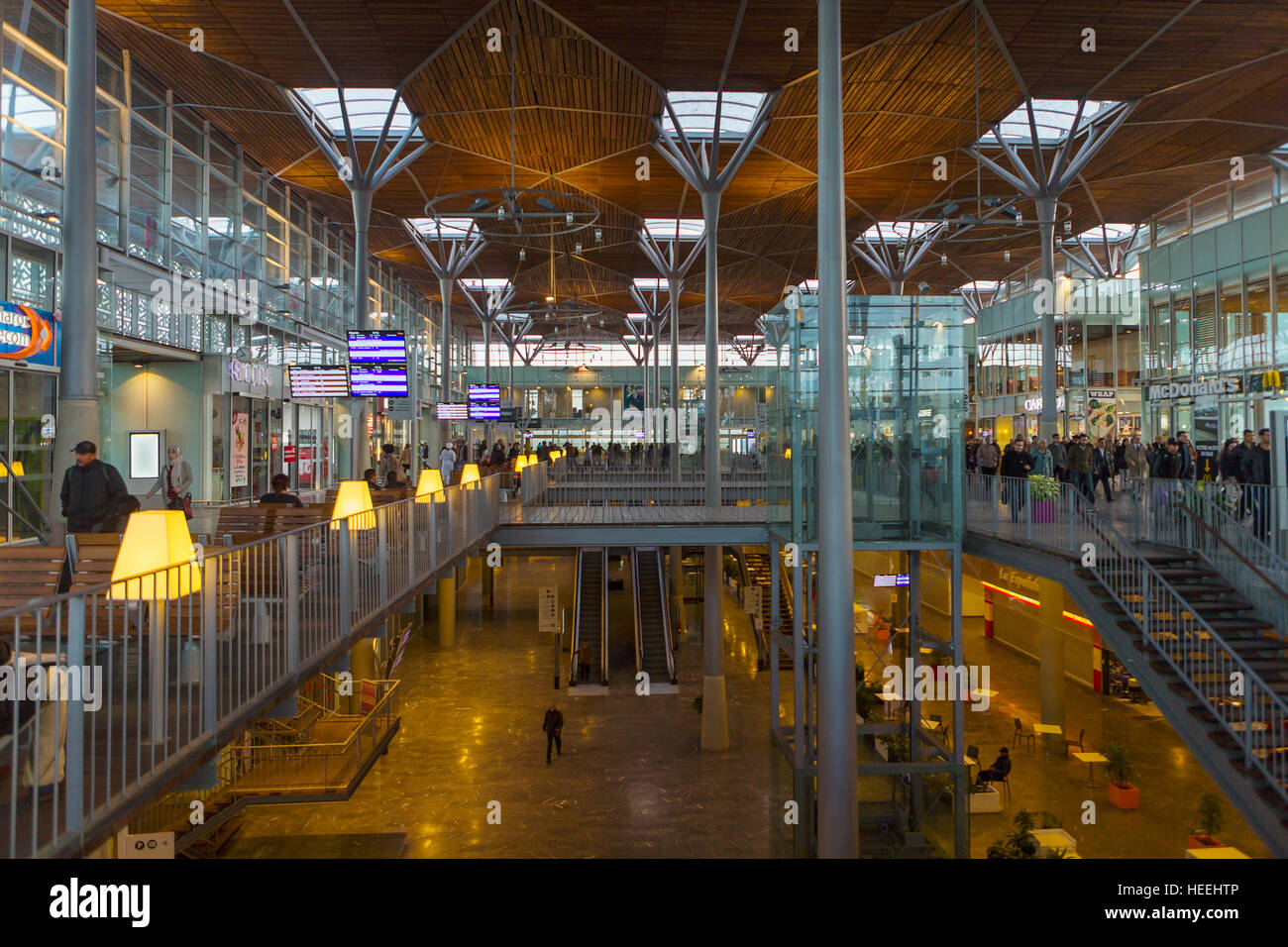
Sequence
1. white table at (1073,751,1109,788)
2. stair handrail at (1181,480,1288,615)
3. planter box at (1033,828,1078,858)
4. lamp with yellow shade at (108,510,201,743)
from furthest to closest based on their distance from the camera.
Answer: white table at (1073,751,1109,788) < planter box at (1033,828,1078,858) < stair handrail at (1181,480,1288,615) < lamp with yellow shade at (108,510,201,743)

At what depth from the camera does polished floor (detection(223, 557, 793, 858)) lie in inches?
569

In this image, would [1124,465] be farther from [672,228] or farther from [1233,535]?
[672,228]

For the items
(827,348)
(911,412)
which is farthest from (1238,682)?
(911,412)

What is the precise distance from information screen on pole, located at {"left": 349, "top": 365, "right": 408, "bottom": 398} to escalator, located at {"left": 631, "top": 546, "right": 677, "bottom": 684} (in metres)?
11.1

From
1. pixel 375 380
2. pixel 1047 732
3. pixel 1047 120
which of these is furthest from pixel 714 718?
pixel 1047 120

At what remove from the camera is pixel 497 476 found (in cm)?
1767

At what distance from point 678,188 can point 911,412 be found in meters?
16.3

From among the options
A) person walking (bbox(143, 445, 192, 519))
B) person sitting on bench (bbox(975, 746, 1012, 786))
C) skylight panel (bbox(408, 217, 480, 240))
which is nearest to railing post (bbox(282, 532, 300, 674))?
person walking (bbox(143, 445, 192, 519))

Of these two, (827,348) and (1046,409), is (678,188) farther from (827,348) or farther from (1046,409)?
(827,348)

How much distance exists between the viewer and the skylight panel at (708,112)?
2144 cm

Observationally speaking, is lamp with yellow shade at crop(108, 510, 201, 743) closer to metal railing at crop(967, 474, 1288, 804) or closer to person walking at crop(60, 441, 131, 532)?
person walking at crop(60, 441, 131, 532)

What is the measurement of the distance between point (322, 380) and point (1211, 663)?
17.0 metres

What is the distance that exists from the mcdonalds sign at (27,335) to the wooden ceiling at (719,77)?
7215mm
